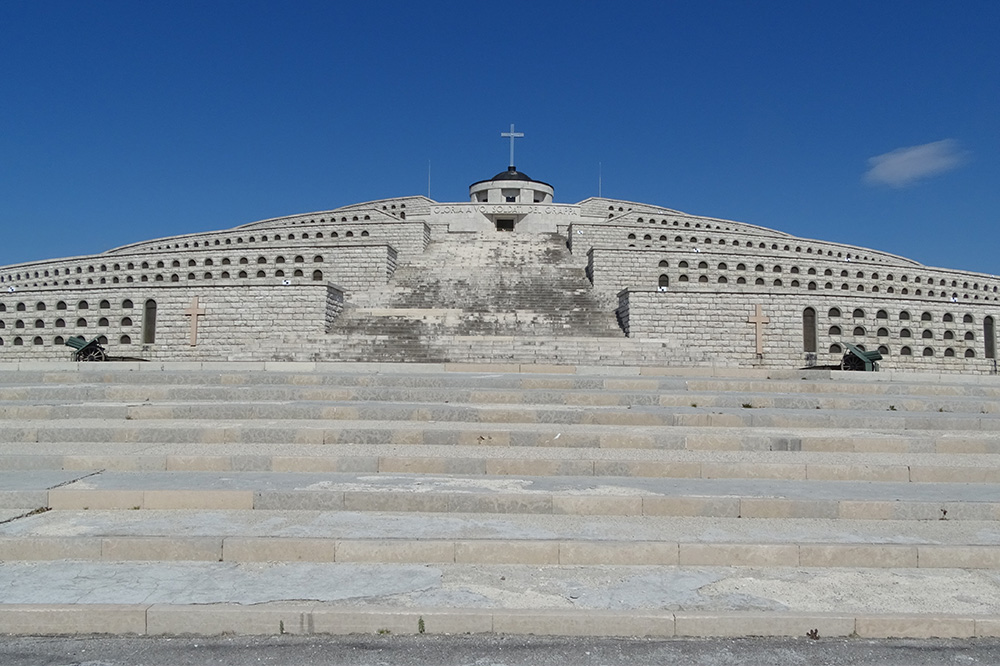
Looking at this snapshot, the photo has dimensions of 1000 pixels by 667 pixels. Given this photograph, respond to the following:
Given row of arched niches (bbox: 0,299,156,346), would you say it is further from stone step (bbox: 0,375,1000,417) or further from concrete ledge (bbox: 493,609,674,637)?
concrete ledge (bbox: 493,609,674,637)

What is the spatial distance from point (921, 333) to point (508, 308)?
13.6 metres

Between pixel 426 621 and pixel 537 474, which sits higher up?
pixel 537 474

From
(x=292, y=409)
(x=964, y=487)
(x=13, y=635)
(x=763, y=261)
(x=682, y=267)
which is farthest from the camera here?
(x=763, y=261)

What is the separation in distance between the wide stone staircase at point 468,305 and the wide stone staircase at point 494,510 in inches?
319

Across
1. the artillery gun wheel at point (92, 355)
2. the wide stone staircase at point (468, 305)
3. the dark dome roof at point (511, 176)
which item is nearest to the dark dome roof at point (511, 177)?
the dark dome roof at point (511, 176)

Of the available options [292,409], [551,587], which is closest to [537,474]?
[551,587]

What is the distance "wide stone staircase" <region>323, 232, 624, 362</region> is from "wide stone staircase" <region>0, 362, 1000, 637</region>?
811cm

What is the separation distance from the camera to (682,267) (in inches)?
1040

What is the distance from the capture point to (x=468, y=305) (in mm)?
22203

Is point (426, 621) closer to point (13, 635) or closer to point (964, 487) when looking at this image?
point (13, 635)

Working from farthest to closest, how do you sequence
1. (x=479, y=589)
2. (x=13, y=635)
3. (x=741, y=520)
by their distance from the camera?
(x=741, y=520), (x=479, y=589), (x=13, y=635)

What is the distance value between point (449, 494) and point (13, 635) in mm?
3384

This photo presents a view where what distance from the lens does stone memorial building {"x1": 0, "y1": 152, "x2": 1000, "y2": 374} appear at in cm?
1959

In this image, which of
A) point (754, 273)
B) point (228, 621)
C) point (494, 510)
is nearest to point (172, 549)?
point (228, 621)
